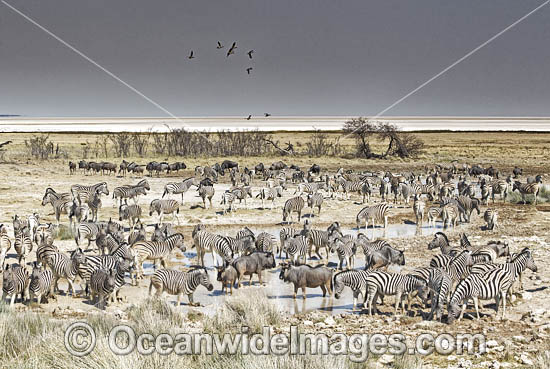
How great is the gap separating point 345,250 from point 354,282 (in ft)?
8.67

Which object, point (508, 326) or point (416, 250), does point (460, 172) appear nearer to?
point (416, 250)

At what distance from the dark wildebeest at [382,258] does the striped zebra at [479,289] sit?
2472 millimetres

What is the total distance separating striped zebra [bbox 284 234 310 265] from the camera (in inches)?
543

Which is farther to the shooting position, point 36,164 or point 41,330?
point 36,164

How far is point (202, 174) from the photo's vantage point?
35.2 meters

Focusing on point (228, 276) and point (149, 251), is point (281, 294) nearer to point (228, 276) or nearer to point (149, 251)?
point (228, 276)

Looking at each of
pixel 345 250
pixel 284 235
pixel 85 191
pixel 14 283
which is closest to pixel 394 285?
pixel 345 250

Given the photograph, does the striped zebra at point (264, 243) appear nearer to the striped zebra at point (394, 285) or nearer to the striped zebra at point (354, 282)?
the striped zebra at point (354, 282)

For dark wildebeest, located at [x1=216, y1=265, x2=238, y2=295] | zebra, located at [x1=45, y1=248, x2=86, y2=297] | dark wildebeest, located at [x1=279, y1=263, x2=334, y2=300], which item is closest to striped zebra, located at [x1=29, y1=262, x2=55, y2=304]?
zebra, located at [x1=45, y1=248, x2=86, y2=297]

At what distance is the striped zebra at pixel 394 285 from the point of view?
1048cm

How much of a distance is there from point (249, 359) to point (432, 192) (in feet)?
66.2

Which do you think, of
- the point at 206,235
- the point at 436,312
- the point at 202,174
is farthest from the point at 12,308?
the point at 202,174

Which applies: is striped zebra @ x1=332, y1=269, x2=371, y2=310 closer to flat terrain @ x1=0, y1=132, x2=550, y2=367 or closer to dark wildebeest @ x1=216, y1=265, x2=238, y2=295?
flat terrain @ x1=0, y1=132, x2=550, y2=367

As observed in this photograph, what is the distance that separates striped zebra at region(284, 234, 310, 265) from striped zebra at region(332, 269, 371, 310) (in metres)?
2.74
